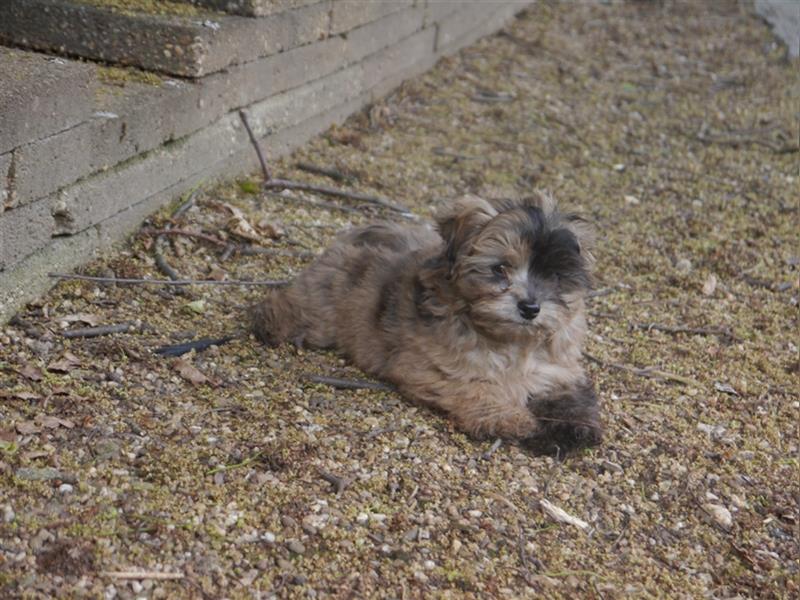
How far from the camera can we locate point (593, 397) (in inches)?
205

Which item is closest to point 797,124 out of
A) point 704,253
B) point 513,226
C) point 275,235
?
point 704,253

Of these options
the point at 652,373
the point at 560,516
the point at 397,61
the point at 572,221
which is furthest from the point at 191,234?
the point at 397,61

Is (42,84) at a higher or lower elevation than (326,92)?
higher

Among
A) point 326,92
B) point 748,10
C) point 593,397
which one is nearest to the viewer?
point 593,397

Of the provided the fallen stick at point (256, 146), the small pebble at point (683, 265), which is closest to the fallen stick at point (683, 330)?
the small pebble at point (683, 265)

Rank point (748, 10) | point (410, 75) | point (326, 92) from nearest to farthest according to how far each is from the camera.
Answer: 1. point (326, 92)
2. point (410, 75)
3. point (748, 10)

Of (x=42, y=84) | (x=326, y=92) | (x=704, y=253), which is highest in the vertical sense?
(x=42, y=84)

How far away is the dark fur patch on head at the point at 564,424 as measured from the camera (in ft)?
16.2

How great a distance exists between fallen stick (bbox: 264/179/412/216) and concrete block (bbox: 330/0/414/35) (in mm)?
1308

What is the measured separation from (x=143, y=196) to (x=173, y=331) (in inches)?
41.7

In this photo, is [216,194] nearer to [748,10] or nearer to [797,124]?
[797,124]

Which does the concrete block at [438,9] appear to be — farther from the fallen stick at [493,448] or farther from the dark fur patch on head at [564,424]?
the fallen stick at [493,448]

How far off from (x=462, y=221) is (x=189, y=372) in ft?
4.48

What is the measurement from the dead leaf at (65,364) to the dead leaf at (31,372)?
0.22ft
